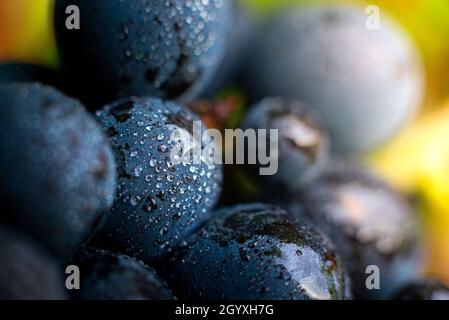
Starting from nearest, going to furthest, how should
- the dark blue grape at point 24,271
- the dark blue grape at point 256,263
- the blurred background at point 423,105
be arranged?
1. the dark blue grape at point 24,271
2. the dark blue grape at point 256,263
3. the blurred background at point 423,105

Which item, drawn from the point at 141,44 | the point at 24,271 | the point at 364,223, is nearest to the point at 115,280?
the point at 24,271

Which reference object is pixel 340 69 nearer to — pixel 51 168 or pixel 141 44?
pixel 141 44

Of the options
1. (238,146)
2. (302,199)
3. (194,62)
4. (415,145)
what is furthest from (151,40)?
(415,145)

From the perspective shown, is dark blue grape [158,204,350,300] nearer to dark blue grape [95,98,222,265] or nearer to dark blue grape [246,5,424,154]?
dark blue grape [95,98,222,265]

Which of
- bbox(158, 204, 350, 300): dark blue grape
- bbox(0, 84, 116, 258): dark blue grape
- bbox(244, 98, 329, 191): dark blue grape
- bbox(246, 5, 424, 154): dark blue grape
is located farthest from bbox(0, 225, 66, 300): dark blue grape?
bbox(246, 5, 424, 154): dark blue grape

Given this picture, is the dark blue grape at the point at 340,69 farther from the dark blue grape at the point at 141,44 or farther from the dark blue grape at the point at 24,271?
→ the dark blue grape at the point at 24,271

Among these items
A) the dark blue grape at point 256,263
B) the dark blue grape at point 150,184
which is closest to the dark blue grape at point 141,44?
the dark blue grape at point 150,184
